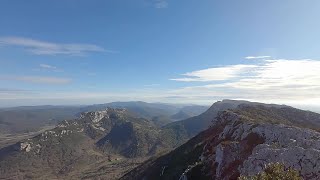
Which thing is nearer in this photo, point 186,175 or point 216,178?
point 216,178

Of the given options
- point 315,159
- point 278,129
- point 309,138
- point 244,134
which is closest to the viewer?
point 315,159

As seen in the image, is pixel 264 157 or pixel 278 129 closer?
pixel 264 157

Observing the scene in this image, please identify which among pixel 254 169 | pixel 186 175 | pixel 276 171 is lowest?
pixel 186 175

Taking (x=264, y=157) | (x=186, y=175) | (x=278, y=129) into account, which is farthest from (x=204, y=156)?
(x=264, y=157)

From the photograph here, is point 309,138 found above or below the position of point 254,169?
above

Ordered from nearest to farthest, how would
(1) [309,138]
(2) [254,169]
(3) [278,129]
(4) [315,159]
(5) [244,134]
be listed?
1. (4) [315,159]
2. (2) [254,169]
3. (1) [309,138]
4. (3) [278,129]
5. (5) [244,134]

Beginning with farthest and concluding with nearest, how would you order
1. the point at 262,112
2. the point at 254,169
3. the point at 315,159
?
the point at 262,112
the point at 254,169
the point at 315,159

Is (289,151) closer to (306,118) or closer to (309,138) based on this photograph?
(309,138)

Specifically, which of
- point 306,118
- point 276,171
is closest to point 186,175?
point 276,171

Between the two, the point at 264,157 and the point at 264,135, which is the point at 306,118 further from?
the point at 264,157
